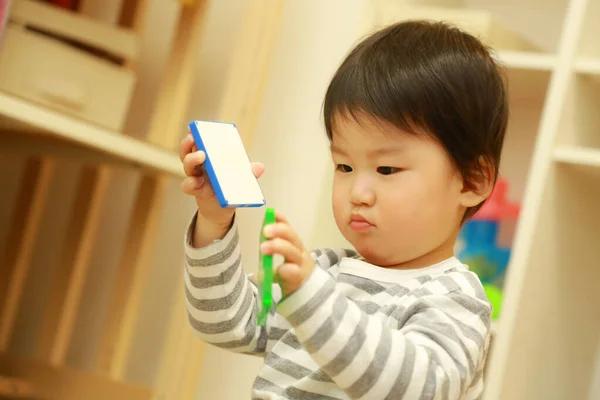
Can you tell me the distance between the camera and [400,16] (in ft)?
4.57

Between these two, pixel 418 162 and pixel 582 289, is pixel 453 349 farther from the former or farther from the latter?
pixel 582 289

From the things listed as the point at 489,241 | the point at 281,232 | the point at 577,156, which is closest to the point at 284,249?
the point at 281,232

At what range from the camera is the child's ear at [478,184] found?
31.3 inches

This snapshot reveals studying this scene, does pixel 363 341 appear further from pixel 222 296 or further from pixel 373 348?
pixel 222 296

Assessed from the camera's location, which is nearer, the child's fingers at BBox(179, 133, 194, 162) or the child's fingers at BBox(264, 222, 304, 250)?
the child's fingers at BBox(264, 222, 304, 250)

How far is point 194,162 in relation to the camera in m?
0.71

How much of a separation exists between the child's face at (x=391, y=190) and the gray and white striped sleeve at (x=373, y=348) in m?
0.10

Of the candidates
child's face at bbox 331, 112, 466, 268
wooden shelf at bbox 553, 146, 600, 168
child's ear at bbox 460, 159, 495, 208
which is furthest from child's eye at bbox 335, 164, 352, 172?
wooden shelf at bbox 553, 146, 600, 168

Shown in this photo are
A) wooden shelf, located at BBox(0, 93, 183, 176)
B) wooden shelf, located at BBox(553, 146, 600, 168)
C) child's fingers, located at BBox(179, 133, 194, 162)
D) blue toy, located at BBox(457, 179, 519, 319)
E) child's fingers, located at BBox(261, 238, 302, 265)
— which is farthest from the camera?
blue toy, located at BBox(457, 179, 519, 319)

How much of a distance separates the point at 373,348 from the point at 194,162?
0.67 ft

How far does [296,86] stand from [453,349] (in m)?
0.96

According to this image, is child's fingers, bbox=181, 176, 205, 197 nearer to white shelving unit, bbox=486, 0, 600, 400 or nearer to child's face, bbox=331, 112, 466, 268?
child's face, bbox=331, 112, 466, 268

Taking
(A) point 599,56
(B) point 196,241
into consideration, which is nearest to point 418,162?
(B) point 196,241

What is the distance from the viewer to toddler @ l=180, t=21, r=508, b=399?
2.39ft
